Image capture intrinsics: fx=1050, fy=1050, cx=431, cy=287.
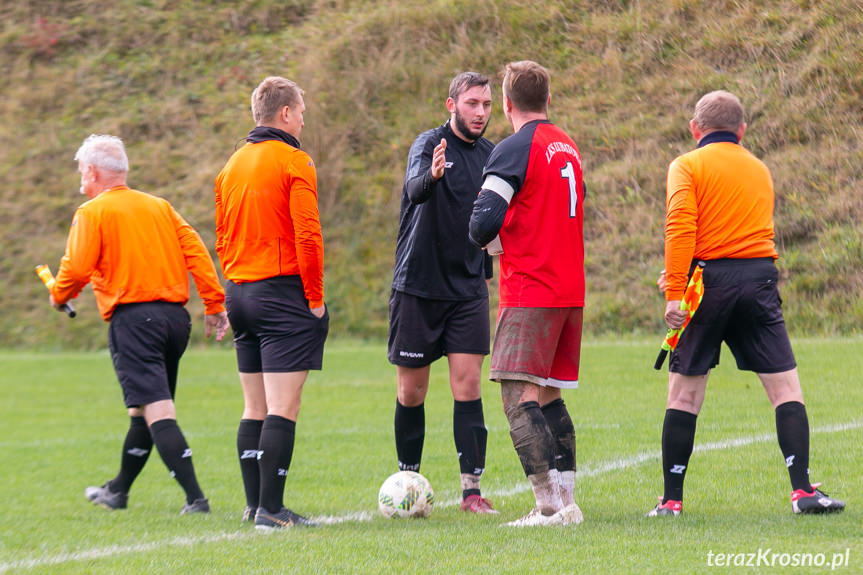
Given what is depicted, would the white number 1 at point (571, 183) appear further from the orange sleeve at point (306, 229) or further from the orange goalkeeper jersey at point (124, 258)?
the orange goalkeeper jersey at point (124, 258)

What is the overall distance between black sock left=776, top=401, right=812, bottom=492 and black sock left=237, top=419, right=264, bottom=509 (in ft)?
9.45

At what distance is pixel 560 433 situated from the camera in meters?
5.69

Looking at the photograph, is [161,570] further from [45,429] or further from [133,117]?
[133,117]

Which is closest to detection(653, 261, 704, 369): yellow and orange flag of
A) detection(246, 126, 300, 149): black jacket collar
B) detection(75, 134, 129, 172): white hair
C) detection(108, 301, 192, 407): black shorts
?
detection(246, 126, 300, 149): black jacket collar

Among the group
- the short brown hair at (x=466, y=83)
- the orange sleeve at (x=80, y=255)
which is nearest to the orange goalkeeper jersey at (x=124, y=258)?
the orange sleeve at (x=80, y=255)

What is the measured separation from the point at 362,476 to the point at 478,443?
176 cm

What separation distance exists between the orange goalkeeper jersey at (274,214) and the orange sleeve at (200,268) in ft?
3.14

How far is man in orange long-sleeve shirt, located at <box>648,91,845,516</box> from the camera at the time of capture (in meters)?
5.38

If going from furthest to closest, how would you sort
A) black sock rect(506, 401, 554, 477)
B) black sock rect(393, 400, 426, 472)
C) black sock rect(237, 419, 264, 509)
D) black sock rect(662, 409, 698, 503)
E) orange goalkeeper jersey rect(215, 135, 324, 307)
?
black sock rect(393, 400, 426, 472) → black sock rect(237, 419, 264, 509) → orange goalkeeper jersey rect(215, 135, 324, 307) → black sock rect(662, 409, 698, 503) → black sock rect(506, 401, 554, 477)

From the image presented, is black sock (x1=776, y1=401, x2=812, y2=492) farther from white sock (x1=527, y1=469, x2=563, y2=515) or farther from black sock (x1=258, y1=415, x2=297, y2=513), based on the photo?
black sock (x1=258, y1=415, x2=297, y2=513)

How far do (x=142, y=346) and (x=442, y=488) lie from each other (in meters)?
2.21

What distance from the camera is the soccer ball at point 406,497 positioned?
19.6 feet

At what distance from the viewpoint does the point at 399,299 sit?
6.43 m

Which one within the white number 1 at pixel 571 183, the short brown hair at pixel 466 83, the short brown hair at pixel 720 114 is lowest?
the white number 1 at pixel 571 183
